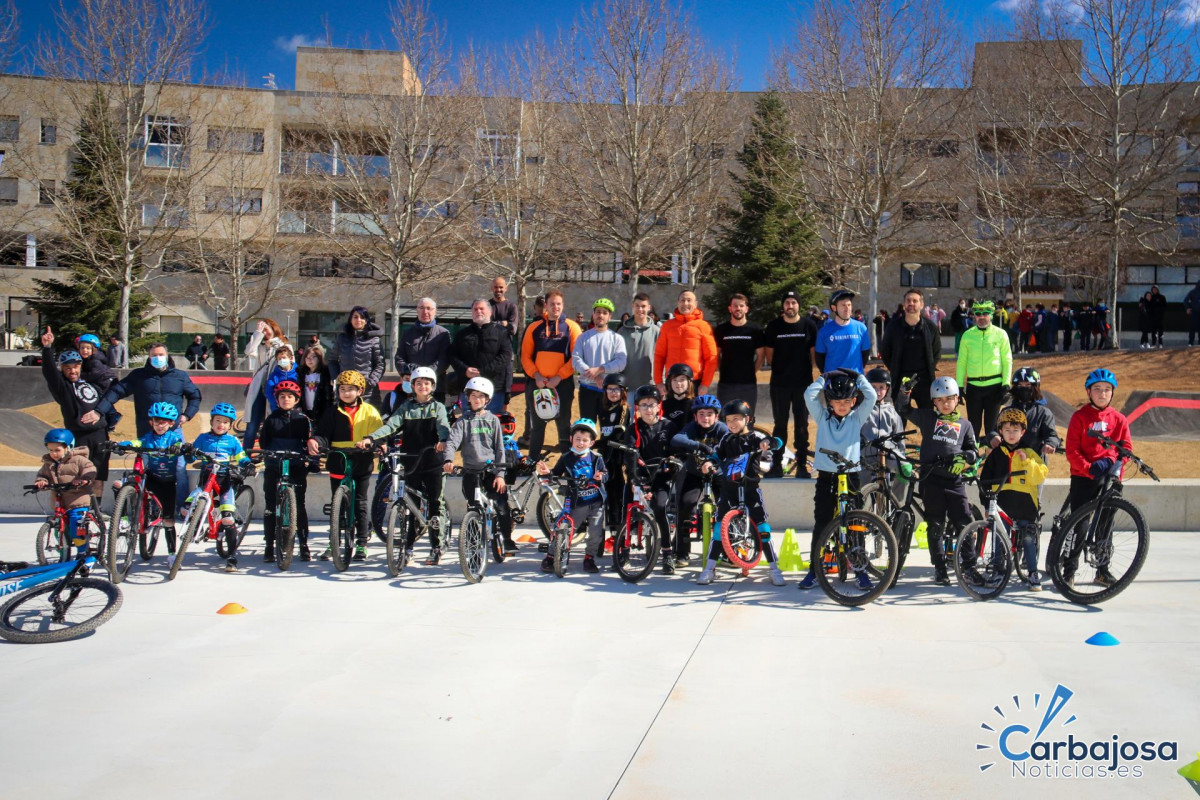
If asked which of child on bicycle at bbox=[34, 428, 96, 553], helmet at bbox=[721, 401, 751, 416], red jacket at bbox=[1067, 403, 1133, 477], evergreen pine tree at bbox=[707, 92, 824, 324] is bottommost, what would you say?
child on bicycle at bbox=[34, 428, 96, 553]

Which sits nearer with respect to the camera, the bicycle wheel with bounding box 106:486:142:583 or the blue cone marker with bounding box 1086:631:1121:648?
the blue cone marker with bounding box 1086:631:1121:648

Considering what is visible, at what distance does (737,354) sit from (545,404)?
2.22 m

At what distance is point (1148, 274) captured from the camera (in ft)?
169

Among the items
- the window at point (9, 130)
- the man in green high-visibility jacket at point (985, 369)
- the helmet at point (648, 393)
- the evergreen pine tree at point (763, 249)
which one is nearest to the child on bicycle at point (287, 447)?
the helmet at point (648, 393)

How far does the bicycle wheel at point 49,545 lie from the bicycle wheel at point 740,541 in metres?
5.22

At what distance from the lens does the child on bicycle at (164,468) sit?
8.59 metres

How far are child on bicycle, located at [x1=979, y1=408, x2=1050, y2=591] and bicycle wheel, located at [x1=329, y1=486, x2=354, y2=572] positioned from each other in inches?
201

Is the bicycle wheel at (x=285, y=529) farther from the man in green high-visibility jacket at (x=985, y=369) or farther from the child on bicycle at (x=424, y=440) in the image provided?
the man in green high-visibility jacket at (x=985, y=369)

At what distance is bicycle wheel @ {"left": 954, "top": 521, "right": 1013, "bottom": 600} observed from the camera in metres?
7.21

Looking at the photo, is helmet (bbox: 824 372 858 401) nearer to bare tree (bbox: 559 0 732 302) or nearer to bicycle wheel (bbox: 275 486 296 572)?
bicycle wheel (bbox: 275 486 296 572)

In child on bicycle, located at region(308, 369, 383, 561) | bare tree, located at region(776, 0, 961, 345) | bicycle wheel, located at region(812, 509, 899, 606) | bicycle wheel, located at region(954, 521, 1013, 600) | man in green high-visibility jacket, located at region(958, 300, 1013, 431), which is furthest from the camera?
bare tree, located at region(776, 0, 961, 345)

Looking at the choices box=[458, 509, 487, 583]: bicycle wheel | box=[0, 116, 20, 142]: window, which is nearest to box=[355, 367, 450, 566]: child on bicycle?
box=[458, 509, 487, 583]: bicycle wheel

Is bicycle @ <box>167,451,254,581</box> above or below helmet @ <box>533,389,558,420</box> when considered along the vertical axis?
below

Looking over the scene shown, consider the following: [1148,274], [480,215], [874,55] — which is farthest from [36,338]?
[1148,274]
